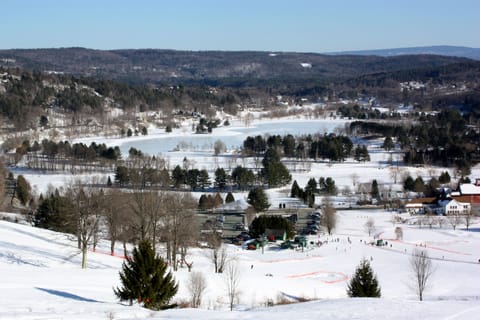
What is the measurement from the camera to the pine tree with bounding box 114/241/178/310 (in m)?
12.0

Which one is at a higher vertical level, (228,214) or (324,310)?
(324,310)

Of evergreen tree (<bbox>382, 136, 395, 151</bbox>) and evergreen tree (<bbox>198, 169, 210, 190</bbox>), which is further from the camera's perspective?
evergreen tree (<bbox>382, 136, 395, 151</bbox>)

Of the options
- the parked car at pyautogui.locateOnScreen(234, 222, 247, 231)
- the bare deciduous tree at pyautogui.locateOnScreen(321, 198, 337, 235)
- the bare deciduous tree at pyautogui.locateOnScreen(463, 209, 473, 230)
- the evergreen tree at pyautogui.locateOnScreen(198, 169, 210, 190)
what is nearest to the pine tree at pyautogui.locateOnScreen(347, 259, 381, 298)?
the bare deciduous tree at pyautogui.locateOnScreen(321, 198, 337, 235)

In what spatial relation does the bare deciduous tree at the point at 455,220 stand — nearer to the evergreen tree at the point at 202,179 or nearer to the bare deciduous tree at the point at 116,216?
the evergreen tree at the point at 202,179

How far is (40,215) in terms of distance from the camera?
2723 centimetres

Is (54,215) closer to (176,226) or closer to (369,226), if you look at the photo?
(176,226)

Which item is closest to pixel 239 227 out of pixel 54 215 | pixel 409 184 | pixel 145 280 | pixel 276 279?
pixel 54 215

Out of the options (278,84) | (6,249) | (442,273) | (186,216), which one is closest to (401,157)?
(442,273)

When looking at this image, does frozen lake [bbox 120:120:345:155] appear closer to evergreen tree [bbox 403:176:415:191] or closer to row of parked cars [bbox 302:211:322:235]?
evergreen tree [bbox 403:176:415:191]

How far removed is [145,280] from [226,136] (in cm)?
6777

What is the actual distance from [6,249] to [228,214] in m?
17.9

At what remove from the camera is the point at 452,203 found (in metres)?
36.5

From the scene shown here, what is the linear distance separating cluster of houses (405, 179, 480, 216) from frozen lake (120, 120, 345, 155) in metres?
30.0

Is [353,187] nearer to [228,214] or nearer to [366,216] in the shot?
[366,216]
